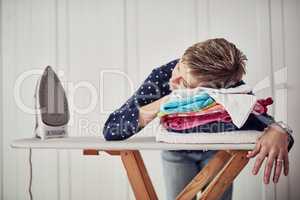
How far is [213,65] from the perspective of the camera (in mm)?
931

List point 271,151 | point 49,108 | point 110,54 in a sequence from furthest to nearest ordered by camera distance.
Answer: point 110,54 < point 49,108 < point 271,151

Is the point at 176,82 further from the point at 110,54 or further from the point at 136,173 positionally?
the point at 110,54

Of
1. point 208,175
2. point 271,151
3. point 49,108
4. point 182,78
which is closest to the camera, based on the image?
point 271,151

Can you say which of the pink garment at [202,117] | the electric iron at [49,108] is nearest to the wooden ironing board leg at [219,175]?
the pink garment at [202,117]

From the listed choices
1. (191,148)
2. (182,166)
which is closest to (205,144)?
(191,148)

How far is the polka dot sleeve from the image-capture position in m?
0.97

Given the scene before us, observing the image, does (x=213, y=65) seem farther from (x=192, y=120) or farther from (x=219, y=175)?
(x=219, y=175)

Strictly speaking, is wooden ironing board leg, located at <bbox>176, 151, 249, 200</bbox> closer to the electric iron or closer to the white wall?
the electric iron

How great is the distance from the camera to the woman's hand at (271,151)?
2.63 feet

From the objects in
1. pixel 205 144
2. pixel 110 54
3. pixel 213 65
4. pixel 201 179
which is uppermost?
pixel 110 54

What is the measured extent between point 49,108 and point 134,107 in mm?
355

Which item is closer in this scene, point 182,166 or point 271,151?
point 271,151

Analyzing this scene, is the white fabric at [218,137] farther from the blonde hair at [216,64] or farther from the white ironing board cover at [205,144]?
the blonde hair at [216,64]

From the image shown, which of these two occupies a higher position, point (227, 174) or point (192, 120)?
point (192, 120)
